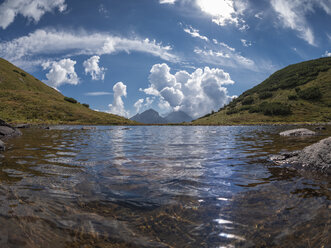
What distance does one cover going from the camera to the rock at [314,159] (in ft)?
25.9

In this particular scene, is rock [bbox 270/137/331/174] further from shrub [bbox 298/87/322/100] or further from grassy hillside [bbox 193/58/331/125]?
shrub [bbox 298/87/322/100]

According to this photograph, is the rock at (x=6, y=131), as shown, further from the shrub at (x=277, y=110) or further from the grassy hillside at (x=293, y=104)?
the shrub at (x=277, y=110)

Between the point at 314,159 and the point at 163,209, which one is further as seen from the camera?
the point at 314,159

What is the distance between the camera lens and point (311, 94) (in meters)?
144

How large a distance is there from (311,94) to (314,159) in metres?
173

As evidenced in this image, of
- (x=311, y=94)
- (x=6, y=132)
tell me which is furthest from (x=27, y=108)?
(x=311, y=94)

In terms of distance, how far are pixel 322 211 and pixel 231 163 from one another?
208 inches

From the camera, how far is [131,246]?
11.1ft

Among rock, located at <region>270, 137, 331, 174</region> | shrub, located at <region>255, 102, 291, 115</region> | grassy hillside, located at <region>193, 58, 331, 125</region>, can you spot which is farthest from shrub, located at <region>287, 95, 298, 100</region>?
rock, located at <region>270, 137, 331, 174</region>

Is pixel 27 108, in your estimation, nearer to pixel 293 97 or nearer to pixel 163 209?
pixel 163 209

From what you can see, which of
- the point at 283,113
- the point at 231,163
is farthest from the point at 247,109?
the point at 231,163

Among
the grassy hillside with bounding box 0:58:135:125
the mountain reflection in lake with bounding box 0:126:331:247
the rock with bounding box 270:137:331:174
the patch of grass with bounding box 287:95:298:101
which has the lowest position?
the mountain reflection in lake with bounding box 0:126:331:247

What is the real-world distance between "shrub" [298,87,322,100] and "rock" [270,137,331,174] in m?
171

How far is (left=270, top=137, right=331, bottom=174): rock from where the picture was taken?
7.90m
